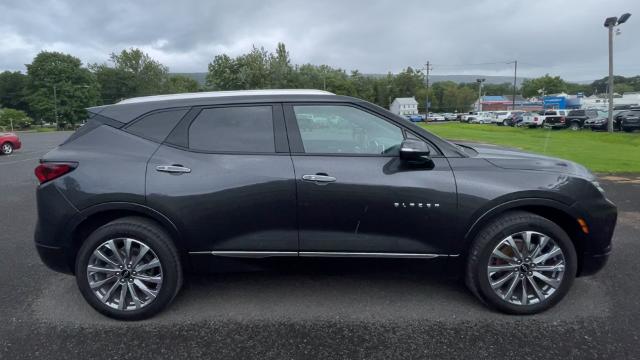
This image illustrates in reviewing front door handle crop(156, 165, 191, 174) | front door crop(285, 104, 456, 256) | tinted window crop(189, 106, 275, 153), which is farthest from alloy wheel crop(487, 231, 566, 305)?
front door handle crop(156, 165, 191, 174)

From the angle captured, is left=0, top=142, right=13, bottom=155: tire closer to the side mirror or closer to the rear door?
the rear door

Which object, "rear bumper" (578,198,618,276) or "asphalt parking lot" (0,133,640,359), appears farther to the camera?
"rear bumper" (578,198,618,276)

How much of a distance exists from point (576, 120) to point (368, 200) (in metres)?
34.4

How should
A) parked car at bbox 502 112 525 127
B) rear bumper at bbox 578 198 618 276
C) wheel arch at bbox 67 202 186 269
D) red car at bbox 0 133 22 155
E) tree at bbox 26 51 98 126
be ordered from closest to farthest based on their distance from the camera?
wheel arch at bbox 67 202 186 269 → rear bumper at bbox 578 198 618 276 → red car at bbox 0 133 22 155 → parked car at bbox 502 112 525 127 → tree at bbox 26 51 98 126

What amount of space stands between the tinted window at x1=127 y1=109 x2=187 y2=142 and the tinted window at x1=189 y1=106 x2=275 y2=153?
0.16m

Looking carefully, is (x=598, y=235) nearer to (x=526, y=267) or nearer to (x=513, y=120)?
(x=526, y=267)

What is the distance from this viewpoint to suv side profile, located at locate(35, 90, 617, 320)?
3.05 meters

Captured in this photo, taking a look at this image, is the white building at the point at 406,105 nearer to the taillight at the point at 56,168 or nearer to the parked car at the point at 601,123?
the parked car at the point at 601,123

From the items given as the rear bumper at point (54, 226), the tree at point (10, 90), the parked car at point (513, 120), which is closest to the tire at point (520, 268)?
the rear bumper at point (54, 226)

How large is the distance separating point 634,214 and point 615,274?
2.88m

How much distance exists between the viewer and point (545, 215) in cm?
328

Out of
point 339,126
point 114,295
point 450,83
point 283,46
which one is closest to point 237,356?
point 114,295

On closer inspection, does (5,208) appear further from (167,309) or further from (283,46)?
(283,46)

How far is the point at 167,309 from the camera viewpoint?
3.33 m
